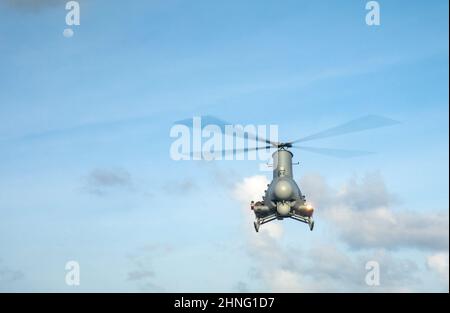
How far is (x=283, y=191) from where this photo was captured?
62000 millimetres

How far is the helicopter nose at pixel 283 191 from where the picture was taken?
6200 cm

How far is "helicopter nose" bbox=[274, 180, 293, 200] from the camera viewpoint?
203 ft
